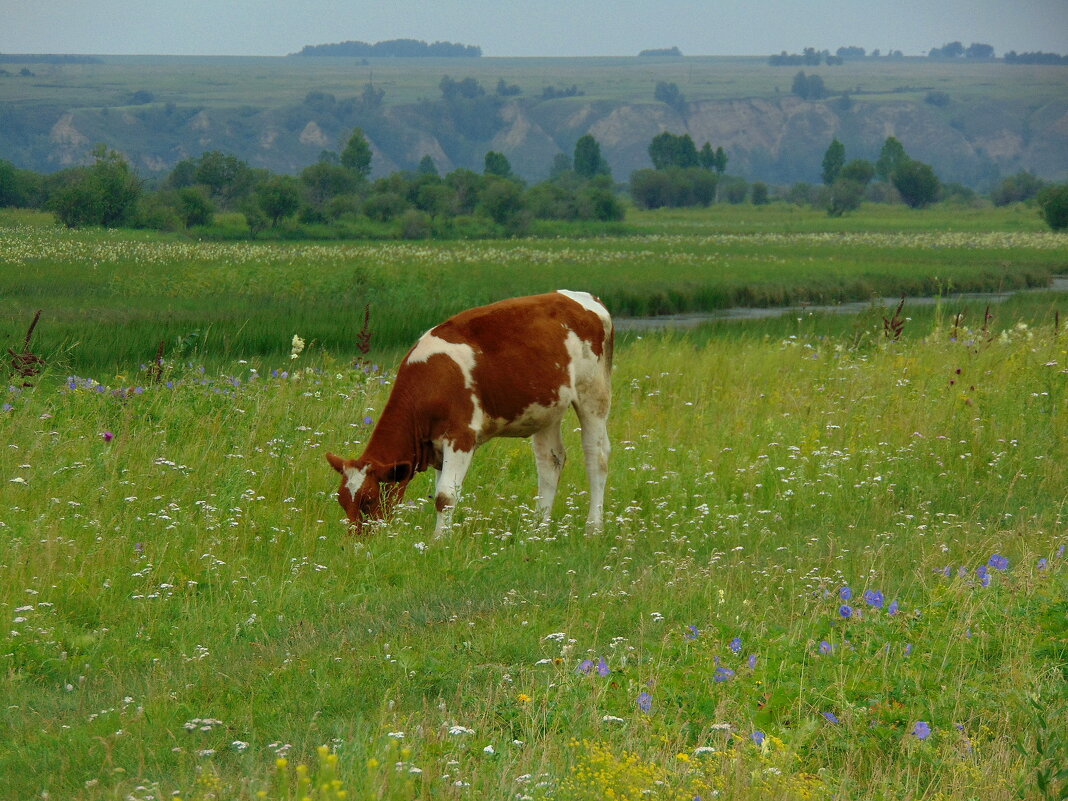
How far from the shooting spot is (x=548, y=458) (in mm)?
10867

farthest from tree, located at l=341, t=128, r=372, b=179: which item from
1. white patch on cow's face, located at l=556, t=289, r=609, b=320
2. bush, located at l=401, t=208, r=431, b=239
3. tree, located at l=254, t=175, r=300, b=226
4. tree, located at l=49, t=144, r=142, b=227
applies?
white patch on cow's face, located at l=556, t=289, r=609, b=320

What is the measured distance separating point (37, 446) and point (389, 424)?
3249mm

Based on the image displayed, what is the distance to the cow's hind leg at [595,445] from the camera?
10812mm

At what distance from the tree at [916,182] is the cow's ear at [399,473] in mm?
144668

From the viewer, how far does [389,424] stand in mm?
9883

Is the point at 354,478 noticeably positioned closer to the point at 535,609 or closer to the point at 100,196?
the point at 535,609

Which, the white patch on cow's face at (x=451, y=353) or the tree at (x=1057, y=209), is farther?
the tree at (x=1057, y=209)

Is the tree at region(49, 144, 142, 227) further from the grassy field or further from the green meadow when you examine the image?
the green meadow

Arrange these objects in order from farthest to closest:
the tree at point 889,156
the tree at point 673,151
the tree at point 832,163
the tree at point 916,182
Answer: the tree at point 889,156 → the tree at point 673,151 → the tree at point 832,163 → the tree at point 916,182

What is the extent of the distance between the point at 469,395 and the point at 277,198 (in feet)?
220

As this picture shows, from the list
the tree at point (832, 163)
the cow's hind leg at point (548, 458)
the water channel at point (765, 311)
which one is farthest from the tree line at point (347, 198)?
the cow's hind leg at point (548, 458)

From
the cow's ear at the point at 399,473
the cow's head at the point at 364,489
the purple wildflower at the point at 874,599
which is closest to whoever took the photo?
the purple wildflower at the point at 874,599

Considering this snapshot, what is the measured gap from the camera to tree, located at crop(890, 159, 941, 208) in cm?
14400

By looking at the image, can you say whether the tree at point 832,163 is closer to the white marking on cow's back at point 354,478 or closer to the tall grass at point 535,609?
the tall grass at point 535,609
